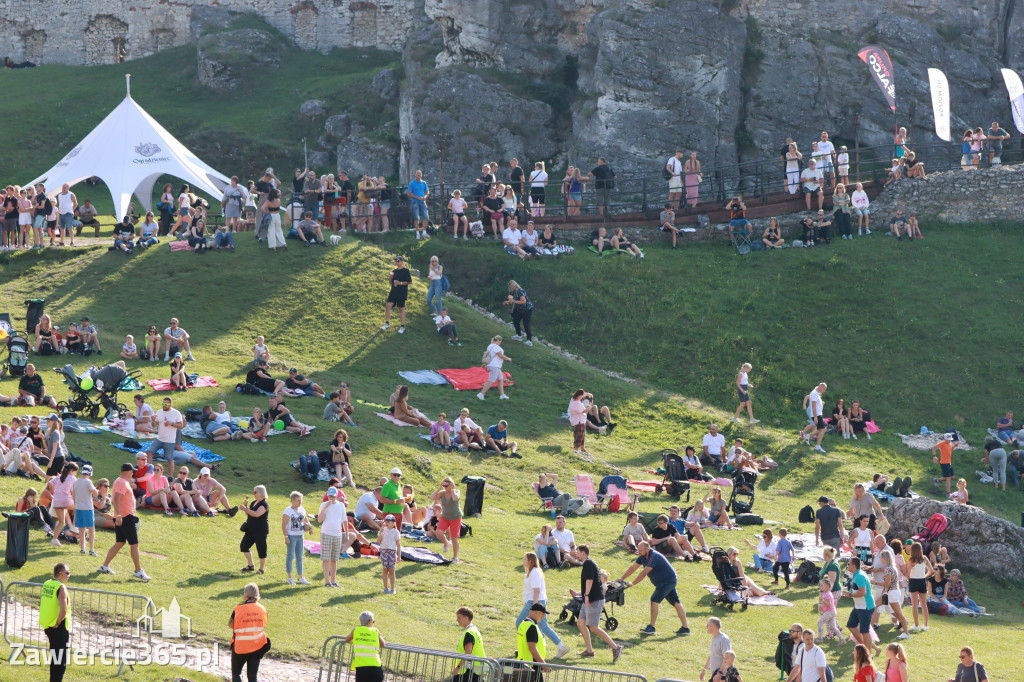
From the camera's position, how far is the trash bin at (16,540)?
1377 centimetres

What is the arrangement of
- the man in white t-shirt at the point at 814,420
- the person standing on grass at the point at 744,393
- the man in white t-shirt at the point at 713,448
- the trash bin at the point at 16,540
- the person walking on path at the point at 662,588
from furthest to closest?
the person standing on grass at the point at 744,393, the man in white t-shirt at the point at 814,420, the man in white t-shirt at the point at 713,448, the person walking on path at the point at 662,588, the trash bin at the point at 16,540

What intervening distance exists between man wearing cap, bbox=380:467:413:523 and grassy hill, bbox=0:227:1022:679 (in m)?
1.25

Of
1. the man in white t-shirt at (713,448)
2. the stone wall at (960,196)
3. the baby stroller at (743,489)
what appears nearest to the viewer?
the baby stroller at (743,489)

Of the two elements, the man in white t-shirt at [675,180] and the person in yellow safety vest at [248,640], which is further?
the man in white t-shirt at [675,180]

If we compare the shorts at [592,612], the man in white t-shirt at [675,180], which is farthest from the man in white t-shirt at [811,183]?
the shorts at [592,612]

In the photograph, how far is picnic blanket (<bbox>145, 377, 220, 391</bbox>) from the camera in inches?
883

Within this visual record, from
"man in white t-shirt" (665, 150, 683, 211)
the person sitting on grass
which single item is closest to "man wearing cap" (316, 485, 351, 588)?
the person sitting on grass

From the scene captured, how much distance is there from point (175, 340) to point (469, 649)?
1398 centimetres

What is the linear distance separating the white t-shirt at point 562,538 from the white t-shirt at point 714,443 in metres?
7.22

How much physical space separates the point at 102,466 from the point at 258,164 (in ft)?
84.3

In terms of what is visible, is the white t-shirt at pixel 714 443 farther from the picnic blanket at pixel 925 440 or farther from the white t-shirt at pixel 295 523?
the white t-shirt at pixel 295 523

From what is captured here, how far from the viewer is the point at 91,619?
1276 cm

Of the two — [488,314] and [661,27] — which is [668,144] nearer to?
[661,27]

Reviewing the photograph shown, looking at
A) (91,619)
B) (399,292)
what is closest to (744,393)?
(399,292)
